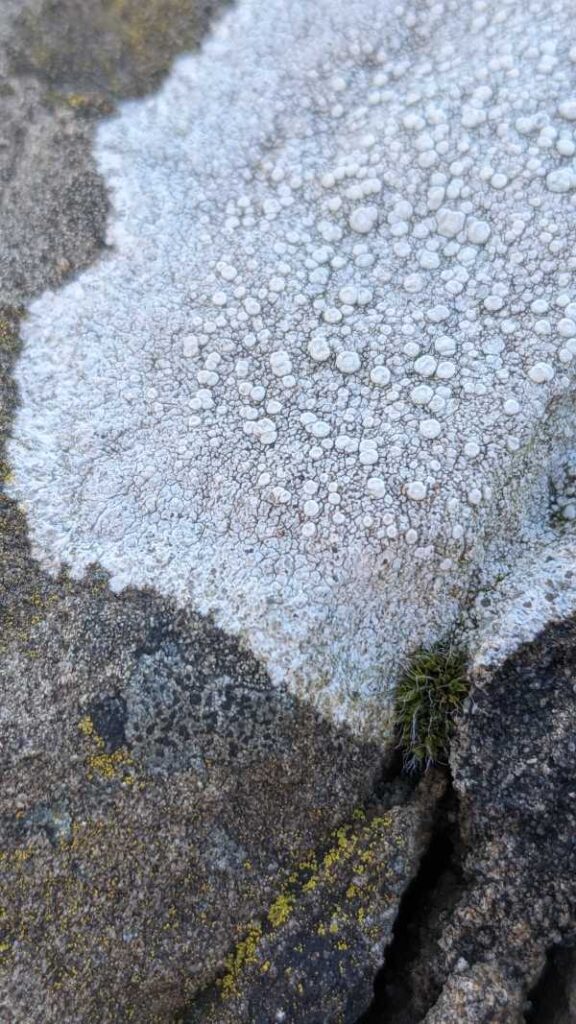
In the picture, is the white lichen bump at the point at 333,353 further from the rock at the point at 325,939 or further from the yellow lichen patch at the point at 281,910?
the yellow lichen patch at the point at 281,910

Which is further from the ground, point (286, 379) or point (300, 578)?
point (286, 379)

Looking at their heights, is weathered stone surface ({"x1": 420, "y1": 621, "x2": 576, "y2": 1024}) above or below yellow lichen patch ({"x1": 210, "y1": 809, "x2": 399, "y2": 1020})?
above

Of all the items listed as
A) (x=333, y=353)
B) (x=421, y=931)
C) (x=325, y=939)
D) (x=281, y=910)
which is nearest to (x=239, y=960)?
(x=281, y=910)

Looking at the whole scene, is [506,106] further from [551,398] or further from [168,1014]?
[168,1014]

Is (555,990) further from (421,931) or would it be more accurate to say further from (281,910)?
(281,910)

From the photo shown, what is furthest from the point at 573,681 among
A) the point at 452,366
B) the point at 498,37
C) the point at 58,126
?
the point at 58,126

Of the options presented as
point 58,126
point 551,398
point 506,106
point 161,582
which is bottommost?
point 161,582

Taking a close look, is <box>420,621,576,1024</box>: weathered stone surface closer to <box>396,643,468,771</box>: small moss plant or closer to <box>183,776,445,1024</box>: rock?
<box>396,643,468,771</box>: small moss plant

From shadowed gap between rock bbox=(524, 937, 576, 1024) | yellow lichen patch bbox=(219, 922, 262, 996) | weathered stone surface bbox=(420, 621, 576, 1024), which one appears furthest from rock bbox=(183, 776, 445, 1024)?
shadowed gap between rock bbox=(524, 937, 576, 1024)
